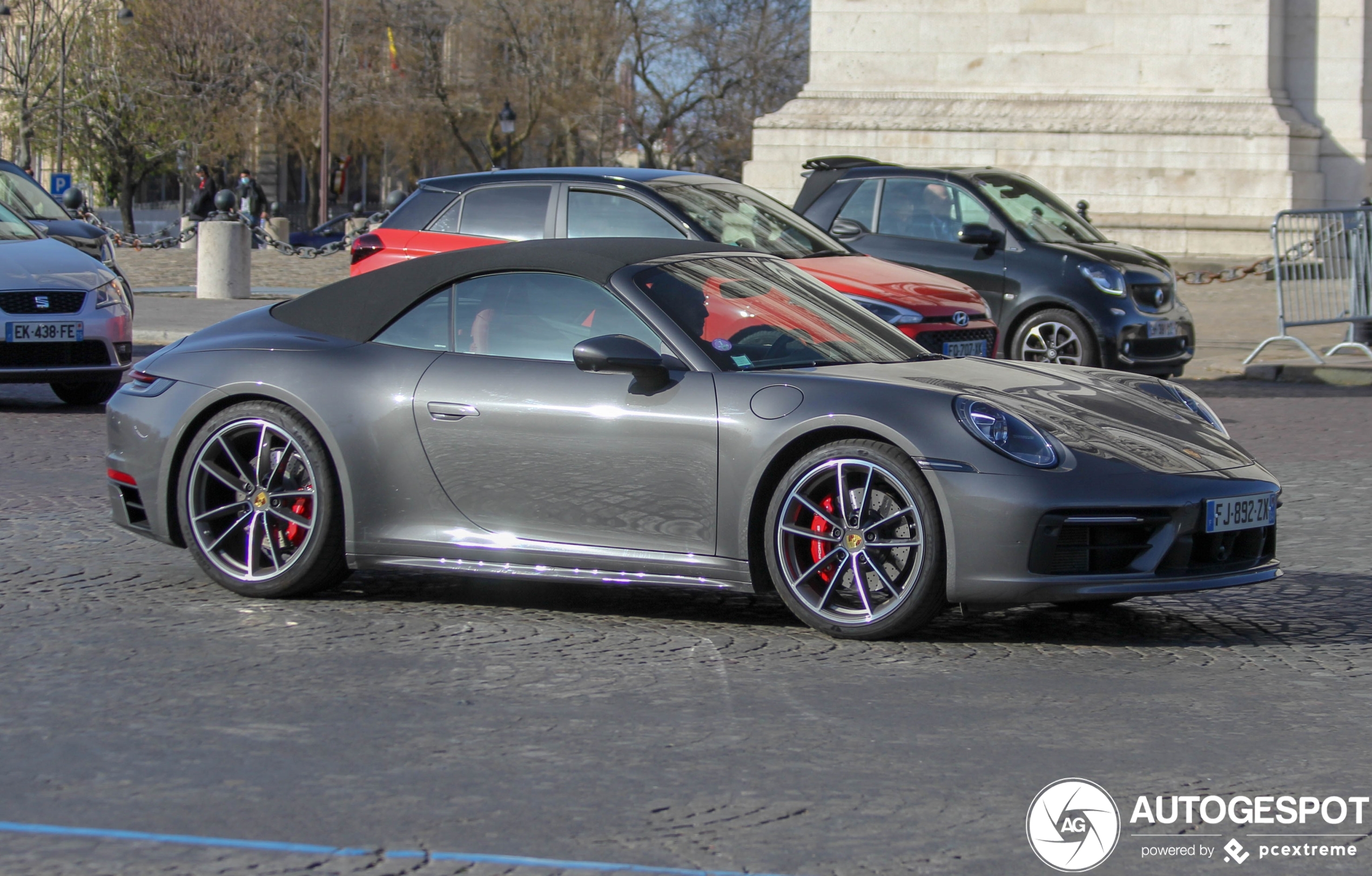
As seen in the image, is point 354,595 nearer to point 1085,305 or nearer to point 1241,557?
point 1241,557

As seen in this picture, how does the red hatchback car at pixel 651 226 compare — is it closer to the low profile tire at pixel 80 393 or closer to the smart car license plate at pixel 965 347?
the smart car license plate at pixel 965 347

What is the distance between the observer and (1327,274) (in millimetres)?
15625

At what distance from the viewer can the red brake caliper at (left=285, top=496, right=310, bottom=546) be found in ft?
19.8

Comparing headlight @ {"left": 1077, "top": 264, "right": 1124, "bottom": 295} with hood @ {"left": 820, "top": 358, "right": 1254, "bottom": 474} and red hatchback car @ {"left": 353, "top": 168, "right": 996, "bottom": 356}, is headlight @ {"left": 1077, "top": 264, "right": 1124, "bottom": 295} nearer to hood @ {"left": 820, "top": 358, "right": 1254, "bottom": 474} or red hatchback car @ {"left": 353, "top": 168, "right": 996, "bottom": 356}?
red hatchback car @ {"left": 353, "top": 168, "right": 996, "bottom": 356}

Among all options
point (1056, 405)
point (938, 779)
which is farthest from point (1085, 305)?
point (938, 779)

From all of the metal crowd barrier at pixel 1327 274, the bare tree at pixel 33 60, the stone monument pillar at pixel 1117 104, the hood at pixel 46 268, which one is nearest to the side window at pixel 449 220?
the hood at pixel 46 268

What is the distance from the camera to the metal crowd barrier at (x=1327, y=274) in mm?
14930

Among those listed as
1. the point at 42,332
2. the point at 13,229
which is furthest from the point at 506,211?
the point at 13,229

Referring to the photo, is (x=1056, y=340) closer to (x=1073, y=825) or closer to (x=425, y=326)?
(x=425, y=326)

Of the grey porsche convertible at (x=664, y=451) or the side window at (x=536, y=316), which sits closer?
the grey porsche convertible at (x=664, y=451)

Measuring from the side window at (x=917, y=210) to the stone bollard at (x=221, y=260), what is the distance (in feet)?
33.2

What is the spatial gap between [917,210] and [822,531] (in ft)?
28.9

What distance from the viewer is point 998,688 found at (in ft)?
16.0

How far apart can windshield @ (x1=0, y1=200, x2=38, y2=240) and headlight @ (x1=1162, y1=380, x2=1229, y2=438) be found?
27.4ft
